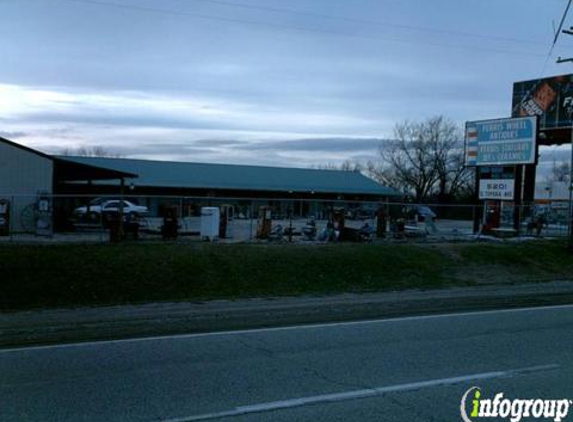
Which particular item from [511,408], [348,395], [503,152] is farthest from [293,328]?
[503,152]

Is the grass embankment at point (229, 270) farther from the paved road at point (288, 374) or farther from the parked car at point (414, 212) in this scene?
the paved road at point (288, 374)

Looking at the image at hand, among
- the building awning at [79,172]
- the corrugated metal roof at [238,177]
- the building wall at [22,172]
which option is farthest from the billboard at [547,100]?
the building wall at [22,172]

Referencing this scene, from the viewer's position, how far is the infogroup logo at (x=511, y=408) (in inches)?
246

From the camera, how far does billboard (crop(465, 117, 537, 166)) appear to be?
31.8 m

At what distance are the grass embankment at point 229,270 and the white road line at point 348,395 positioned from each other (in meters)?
8.72

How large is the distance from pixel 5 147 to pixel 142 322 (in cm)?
2244

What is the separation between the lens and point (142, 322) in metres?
11.6

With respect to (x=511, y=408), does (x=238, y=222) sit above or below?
above

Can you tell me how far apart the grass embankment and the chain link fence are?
9.11 ft

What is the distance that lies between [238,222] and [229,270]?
7.03 meters

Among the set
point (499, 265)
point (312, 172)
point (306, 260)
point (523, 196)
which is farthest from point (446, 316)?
point (312, 172)

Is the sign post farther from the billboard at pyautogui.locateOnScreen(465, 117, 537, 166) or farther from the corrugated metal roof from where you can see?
the corrugated metal roof

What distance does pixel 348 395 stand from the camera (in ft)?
22.5

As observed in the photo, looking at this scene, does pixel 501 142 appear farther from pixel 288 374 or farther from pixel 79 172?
pixel 288 374
